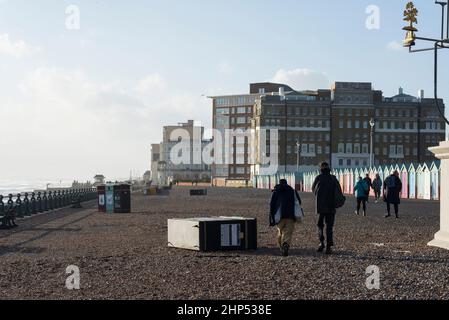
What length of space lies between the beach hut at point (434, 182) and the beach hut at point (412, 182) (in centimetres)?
339

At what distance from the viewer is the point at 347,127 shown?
136 m

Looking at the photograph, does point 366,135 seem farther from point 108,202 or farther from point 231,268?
point 231,268

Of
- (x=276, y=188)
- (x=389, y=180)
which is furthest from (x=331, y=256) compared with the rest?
(x=389, y=180)

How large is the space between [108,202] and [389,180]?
551 inches

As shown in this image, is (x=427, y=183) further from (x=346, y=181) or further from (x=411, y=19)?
(x=411, y=19)

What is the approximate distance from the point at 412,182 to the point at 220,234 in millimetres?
44801

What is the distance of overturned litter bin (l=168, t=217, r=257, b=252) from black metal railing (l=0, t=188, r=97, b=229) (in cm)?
973

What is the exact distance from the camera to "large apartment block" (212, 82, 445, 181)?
13488 centimetres

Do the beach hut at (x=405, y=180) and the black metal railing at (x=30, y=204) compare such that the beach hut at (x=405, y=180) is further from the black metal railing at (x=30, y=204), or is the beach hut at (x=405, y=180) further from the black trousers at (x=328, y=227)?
the black trousers at (x=328, y=227)

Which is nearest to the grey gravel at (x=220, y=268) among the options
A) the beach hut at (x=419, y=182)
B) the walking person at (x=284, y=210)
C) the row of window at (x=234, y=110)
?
the walking person at (x=284, y=210)

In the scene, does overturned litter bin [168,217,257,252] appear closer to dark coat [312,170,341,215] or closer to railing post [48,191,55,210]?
dark coat [312,170,341,215]

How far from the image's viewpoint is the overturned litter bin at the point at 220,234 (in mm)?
14596

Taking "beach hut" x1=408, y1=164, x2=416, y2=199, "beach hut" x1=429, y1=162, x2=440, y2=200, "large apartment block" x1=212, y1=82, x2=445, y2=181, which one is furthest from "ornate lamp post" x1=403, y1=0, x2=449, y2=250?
"large apartment block" x1=212, y1=82, x2=445, y2=181
